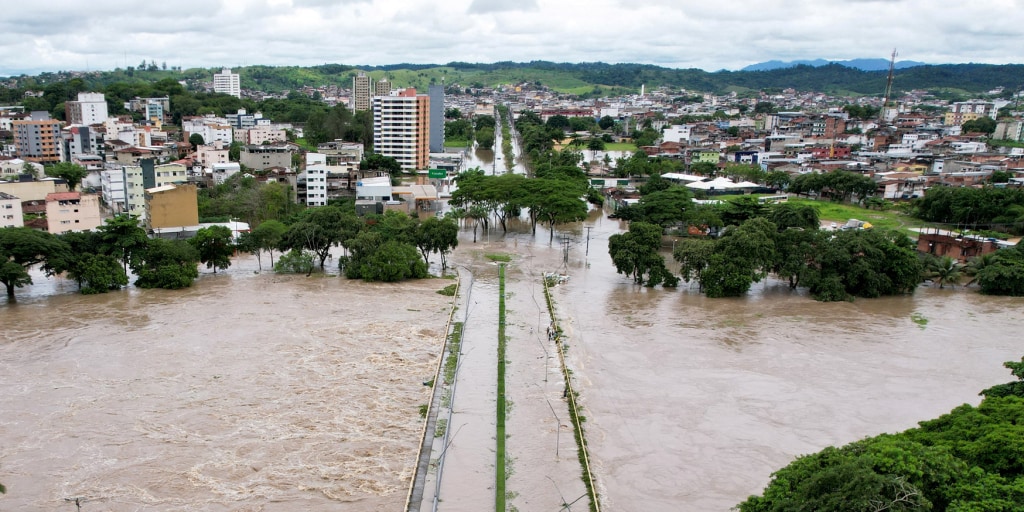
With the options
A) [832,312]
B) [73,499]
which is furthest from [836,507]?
[832,312]

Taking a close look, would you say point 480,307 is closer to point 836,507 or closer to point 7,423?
point 7,423

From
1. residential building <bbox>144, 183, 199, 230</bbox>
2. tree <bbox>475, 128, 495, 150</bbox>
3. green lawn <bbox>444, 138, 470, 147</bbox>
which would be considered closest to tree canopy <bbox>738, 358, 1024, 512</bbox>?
residential building <bbox>144, 183, 199, 230</bbox>

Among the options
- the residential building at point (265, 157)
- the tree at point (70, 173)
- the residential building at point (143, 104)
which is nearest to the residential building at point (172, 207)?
the tree at point (70, 173)

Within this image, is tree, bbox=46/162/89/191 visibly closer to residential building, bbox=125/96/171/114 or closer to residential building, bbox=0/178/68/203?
residential building, bbox=0/178/68/203

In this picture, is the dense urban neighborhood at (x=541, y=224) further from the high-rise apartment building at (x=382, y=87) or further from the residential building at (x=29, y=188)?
the high-rise apartment building at (x=382, y=87)

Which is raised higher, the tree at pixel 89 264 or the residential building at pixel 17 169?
the residential building at pixel 17 169
